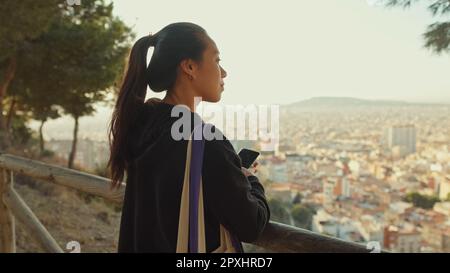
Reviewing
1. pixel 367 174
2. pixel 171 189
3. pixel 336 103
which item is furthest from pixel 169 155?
pixel 367 174

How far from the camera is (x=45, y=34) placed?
8.64 meters

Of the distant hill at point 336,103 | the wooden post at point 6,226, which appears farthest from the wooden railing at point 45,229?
the distant hill at point 336,103

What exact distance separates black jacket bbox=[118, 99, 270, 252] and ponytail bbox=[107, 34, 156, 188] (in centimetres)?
2

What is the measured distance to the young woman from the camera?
904 mm

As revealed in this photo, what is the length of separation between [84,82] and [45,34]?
114 centimetres

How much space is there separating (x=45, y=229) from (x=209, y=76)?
6.38ft

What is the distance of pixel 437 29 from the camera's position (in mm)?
3631

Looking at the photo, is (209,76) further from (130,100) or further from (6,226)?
(6,226)

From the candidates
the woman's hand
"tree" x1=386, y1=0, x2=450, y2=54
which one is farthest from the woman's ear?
"tree" x1=386, y1=0, x2=450, y2=54

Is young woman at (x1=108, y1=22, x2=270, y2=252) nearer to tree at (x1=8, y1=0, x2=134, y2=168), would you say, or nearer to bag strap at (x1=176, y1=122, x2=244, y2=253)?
bag strap at (x1=176, y1=122, x2=244, y2=253)
